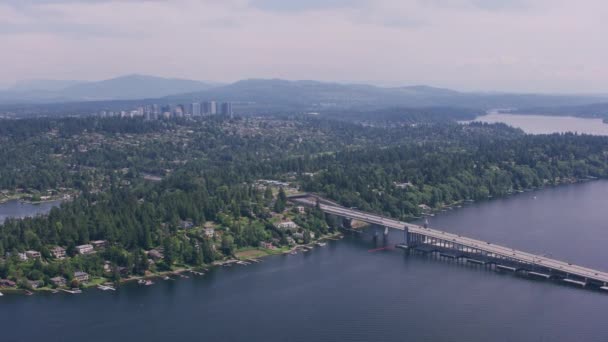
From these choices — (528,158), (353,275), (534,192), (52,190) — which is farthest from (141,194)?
(528,158)

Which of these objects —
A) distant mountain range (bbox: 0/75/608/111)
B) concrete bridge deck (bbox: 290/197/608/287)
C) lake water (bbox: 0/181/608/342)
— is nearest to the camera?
lake water (bbox: 0/181/608/342)

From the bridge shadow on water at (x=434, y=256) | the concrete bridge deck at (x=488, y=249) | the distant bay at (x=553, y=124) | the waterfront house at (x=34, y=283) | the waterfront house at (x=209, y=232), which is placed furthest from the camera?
the distant bay at (x=553, y=124)

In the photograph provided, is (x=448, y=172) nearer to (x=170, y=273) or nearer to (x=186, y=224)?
(x=186, y=224)

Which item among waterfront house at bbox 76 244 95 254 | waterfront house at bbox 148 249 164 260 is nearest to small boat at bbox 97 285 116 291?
waterfront house at bbox 148 249 164 260

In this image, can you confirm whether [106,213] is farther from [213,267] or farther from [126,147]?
[126,147]

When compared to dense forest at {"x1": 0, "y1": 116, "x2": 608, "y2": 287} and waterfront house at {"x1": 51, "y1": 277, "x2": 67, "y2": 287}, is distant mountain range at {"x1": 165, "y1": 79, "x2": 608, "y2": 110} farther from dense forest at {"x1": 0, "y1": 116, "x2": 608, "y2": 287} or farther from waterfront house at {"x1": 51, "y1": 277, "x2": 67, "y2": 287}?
waterfront house at {"x1": 51, "y1": 277, "x2": 67, "y2": 287}

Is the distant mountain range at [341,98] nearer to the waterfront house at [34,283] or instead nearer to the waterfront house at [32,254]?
the waterfront house at [32,254]

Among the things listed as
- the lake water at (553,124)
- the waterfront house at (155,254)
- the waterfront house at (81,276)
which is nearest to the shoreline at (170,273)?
the waterfront house at (81,276)

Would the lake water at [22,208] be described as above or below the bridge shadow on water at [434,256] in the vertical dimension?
below
